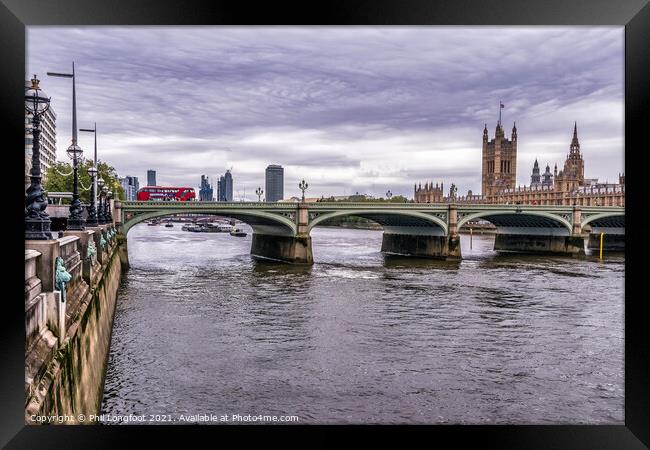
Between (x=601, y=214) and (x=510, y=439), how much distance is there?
51356mm

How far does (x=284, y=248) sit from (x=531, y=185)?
268ft

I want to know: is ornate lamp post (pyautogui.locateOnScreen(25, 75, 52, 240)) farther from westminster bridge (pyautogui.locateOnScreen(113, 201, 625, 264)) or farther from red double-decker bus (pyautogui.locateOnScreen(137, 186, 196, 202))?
red double-decker bus (pyautogui.locateOnScreen(137, 186, 196, 202))

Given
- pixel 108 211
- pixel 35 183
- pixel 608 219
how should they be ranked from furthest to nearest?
pixel 608 219, pixel 108 211, pixel 35 183

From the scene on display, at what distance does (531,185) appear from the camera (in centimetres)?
10881

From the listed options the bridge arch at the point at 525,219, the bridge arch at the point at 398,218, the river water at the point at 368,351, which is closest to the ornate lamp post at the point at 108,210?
the river water at the point at 368,351

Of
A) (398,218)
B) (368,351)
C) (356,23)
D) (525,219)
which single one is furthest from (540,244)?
(356,23)

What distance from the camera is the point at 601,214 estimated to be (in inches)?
2015

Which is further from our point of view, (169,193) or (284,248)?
(169,193)

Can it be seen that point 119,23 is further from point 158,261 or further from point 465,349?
point 158,261

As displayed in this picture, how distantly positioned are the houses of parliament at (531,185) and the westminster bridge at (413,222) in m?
19.2

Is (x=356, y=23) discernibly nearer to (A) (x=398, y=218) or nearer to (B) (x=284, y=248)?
(B) (x=284, y=248)

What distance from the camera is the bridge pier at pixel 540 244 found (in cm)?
4981

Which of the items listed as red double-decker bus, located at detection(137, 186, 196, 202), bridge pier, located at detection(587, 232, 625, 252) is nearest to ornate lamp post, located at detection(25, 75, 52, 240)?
red double-decker bus, located at detection(137, 186, 196, 202)

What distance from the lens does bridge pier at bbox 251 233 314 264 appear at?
127ft
